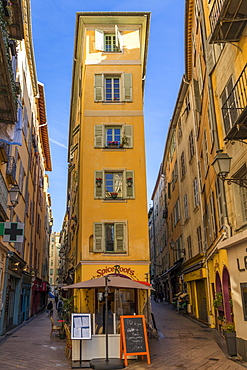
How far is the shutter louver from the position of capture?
63.4 feet

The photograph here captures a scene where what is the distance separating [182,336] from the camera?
17.2 metres

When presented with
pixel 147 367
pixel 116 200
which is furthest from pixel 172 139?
pixel 147 367

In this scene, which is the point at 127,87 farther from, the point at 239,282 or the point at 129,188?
the point at 239,282

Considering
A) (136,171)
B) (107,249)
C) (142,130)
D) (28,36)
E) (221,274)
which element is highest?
(28,36)

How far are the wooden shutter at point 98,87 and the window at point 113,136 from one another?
1.91m

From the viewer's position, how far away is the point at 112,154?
68.9ft

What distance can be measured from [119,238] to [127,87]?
915cm

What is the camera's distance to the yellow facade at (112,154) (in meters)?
19.3

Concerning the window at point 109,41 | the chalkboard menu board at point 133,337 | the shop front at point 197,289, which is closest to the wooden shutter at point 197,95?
the window at point 109,41

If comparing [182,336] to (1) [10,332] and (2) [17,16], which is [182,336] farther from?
(2) [17,16]

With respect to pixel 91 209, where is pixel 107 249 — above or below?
below

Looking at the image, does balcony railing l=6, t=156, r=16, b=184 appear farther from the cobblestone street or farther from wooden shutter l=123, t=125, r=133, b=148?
the cobblestone street

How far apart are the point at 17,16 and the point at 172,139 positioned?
2452 centimetres

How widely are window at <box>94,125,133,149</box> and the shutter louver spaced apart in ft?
15.2
